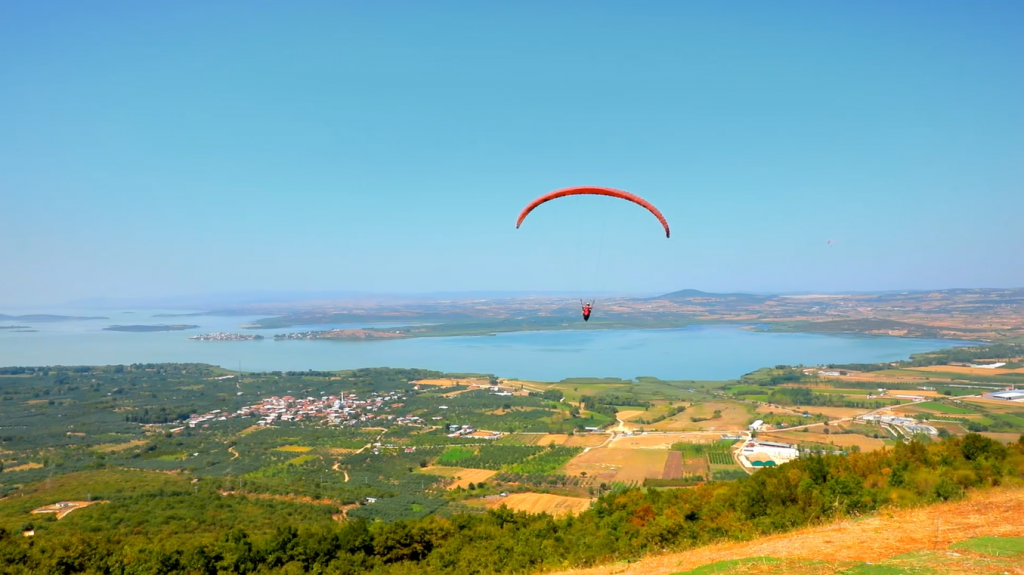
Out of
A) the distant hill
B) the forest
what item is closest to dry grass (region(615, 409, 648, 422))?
the forest

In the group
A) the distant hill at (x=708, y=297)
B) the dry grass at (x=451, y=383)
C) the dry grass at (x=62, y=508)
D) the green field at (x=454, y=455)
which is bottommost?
the green field at (x=454, y=455)

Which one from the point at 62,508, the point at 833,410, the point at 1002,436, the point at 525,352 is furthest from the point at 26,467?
the point at 525,352

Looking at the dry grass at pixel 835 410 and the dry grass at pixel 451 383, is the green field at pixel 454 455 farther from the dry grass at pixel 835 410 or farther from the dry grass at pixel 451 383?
the dry grass at pixel 835 410

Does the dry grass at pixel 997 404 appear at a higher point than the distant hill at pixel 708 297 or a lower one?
lower

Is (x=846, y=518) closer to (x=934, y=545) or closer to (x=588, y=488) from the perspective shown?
(x=934, y=545)

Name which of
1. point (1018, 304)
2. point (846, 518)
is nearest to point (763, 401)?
point (846, 518)

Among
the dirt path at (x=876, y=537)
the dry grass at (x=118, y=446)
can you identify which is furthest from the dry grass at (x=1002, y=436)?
the dry grass at (x=118, y=446)

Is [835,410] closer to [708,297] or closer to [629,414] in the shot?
[629,414]
